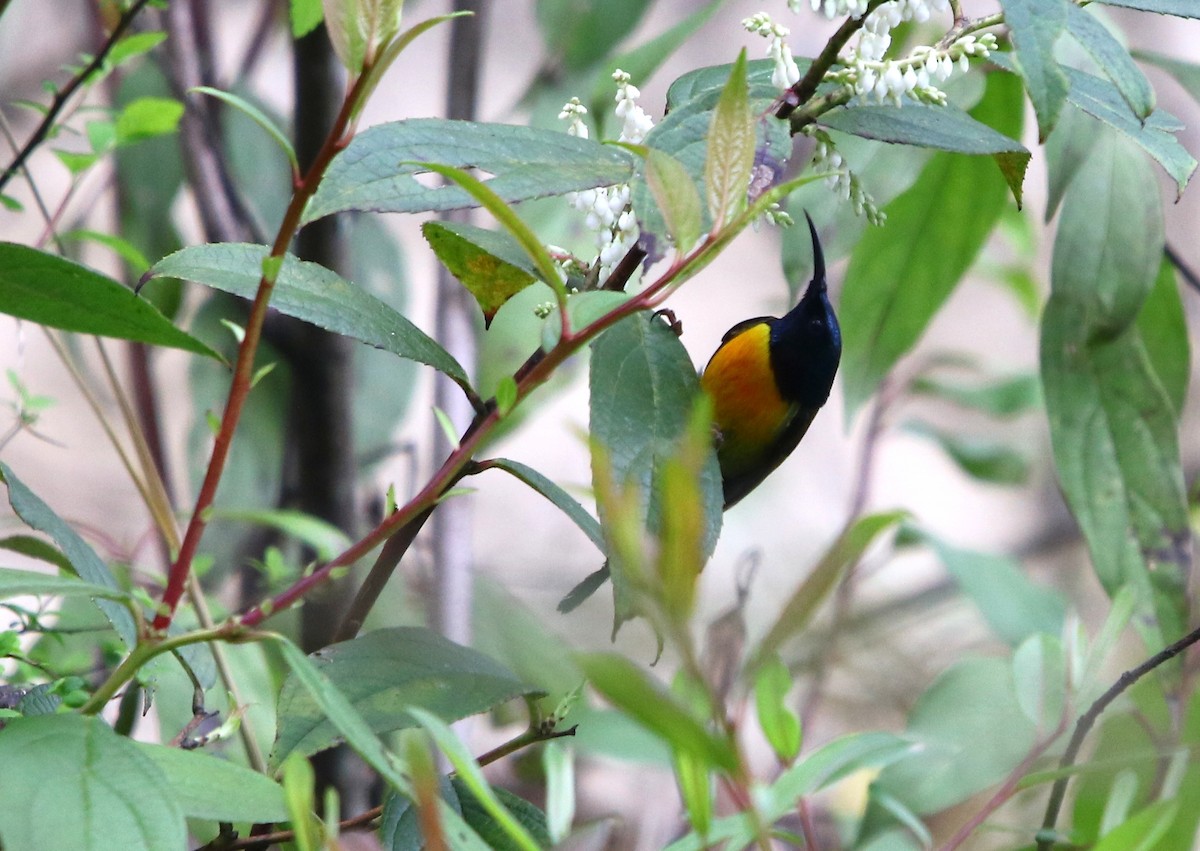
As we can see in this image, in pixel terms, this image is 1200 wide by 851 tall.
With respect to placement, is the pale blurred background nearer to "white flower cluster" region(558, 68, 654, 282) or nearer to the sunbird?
the sunbird

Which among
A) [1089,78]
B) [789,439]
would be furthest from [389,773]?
[789,439]

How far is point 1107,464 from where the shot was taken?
1002 millimetres

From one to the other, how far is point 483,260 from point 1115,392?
26.0 inches

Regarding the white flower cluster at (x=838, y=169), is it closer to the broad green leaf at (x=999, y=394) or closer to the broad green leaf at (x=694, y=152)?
the broad green leaf at (x=694, y=152)

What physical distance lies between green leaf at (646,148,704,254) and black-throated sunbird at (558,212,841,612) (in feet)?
2.29

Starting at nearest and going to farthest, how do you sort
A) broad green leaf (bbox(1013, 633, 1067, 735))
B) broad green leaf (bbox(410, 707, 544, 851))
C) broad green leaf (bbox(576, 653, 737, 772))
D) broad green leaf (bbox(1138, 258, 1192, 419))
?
broad green leaf (bbox(576, 653, 737, 772)) → broad green leaf (bbox(410, 707, 544, 851)) → broad green leaf (bbox(1013, 633, 1067, 735)) → broad green leaf (bbox(1138, 258, 1192, 419))

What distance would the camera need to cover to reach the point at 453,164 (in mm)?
484

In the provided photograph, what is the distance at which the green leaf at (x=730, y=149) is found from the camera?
0.43 m

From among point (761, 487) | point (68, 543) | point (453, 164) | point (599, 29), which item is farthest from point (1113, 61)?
point (761, 487)

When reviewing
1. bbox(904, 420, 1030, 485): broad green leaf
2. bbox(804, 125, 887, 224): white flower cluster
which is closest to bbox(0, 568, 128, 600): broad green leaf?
bbox(804, 125, 887, 224): white flower cluster

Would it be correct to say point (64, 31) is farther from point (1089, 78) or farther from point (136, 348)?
point (1089, 78)

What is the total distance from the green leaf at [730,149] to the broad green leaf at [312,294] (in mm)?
163

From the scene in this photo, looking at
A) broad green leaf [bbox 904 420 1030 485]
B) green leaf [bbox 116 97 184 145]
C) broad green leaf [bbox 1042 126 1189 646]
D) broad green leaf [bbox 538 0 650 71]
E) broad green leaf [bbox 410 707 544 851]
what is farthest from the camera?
broad green leaf [bbox 904 420 1030 485]

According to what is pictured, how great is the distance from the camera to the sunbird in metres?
1.15
